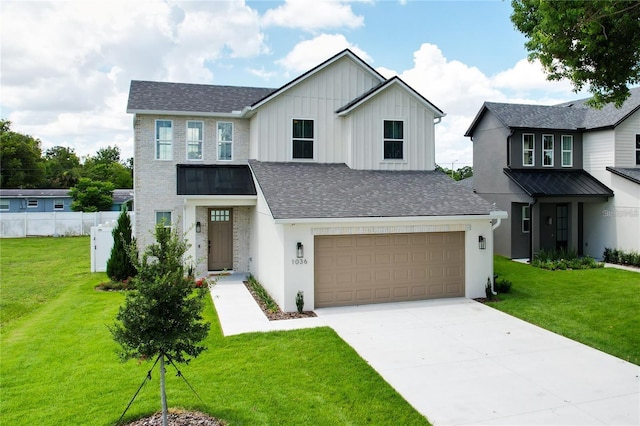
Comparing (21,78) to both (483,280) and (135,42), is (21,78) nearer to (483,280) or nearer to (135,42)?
(135,42)

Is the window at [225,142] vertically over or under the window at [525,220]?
over

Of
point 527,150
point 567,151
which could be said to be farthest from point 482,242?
point 567,151

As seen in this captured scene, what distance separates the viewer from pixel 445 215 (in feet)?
40.3

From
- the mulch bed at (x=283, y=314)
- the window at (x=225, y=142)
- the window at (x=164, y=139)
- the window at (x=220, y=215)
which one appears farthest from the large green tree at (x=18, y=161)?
the mulch bed at (x=283, y=314)

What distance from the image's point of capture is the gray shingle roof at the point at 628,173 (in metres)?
18.9

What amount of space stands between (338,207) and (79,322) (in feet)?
22.9

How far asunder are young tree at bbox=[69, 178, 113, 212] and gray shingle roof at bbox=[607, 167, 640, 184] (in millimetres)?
35362

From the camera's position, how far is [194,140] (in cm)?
1675

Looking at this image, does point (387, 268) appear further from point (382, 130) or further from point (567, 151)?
point (567, 151)

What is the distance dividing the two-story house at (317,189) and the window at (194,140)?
38 millimetres

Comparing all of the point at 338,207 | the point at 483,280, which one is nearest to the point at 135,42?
the point at 338,207

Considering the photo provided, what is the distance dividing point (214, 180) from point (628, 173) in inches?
700

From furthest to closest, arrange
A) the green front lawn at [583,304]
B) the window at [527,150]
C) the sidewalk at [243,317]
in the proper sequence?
the window at [527,150] < the sidewalk at [243,317] < the green front lawn at [583,304]

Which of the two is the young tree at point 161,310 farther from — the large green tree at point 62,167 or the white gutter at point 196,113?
the large green tree at point 62,167
